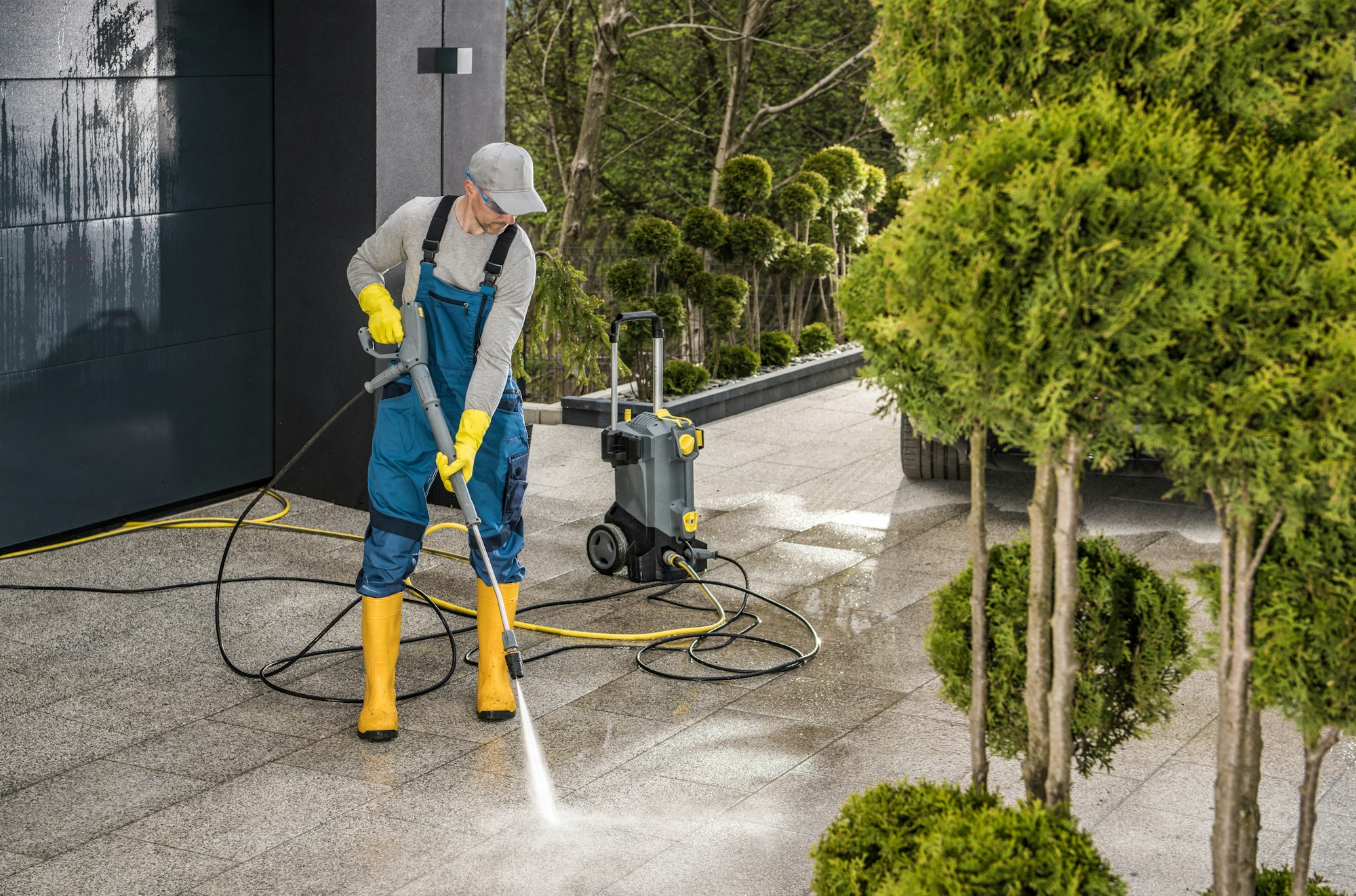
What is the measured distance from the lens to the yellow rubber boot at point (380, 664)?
205 inches

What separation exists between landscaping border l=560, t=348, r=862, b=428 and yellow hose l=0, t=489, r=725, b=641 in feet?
8.71

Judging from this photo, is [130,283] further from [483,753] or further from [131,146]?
[483,753]

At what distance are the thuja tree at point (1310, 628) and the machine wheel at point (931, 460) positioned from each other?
643 cm

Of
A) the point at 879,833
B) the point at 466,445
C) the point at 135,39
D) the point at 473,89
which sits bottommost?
the point at 879,833

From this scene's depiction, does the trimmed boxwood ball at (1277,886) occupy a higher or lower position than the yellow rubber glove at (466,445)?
lower

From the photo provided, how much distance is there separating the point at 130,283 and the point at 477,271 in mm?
3553

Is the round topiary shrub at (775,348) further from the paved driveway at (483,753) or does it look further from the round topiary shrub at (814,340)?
the paved driveway at (483,753)

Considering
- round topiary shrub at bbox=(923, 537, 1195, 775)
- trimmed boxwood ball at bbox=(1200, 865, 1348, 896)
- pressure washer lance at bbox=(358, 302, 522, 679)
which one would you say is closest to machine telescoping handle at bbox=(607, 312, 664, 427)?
pressure washer lance at bbox=(358, 302, 522, 679)

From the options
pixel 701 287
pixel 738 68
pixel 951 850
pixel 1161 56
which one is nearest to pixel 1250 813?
pixel 951 850

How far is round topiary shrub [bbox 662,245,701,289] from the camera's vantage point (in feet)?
39.7

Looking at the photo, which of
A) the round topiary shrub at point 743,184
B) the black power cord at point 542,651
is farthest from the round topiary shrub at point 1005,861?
the round topiary shrub at point 743,184

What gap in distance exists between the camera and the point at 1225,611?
9.70ft

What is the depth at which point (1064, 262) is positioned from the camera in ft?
8.66

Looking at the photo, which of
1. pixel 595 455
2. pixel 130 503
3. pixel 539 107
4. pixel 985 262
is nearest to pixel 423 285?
pixel 985 262
